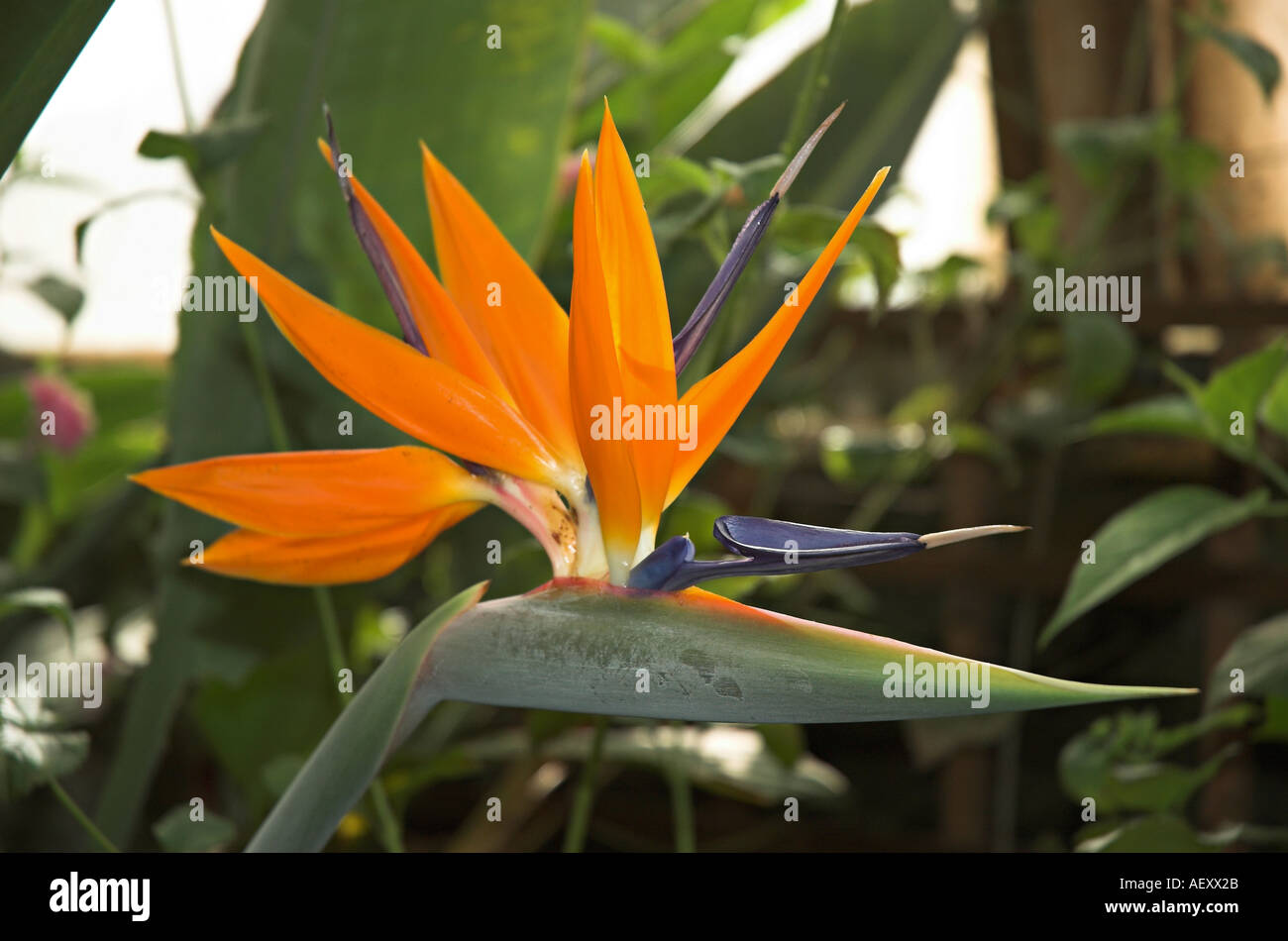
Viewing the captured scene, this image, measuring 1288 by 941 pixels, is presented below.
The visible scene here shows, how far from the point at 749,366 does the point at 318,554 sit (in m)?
0.14

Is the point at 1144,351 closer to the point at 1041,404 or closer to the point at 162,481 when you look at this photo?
the point at 1041,404

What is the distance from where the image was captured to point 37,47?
0.34 m

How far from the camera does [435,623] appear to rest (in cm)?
26

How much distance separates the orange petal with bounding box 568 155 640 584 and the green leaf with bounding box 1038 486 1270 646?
0.22 m

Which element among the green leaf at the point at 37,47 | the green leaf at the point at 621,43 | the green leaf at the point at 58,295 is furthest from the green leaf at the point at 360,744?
the green leaf at the point at 621,43

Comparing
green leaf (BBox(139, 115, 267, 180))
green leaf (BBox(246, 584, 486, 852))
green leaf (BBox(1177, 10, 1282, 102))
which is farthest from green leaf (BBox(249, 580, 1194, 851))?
green leaf (BBox(1177, 10, 1282, 102))

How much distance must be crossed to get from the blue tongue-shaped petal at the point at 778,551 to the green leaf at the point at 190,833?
0.81ft

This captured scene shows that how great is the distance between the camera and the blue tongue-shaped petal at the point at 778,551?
261mm

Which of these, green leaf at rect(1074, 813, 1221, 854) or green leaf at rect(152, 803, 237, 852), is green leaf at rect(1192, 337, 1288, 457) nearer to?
green leaf at rect(1074, 813, 1221, 854)

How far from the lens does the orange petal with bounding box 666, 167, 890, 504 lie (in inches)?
10.5

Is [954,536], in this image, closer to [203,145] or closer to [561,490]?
[561,490]

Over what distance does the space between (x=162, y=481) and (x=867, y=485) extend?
82 cm
